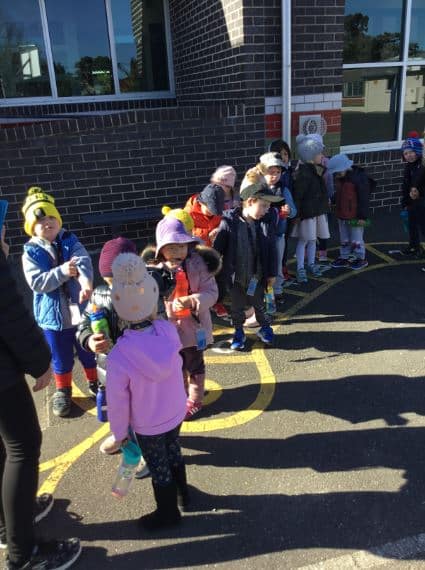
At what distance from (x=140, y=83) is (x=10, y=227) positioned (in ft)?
13.5

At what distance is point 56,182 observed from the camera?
21.2 feet

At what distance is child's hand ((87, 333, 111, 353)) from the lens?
102 inches

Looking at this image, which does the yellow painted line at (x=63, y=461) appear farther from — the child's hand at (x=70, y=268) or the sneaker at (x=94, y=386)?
the child's hand at (x=70, y=268)

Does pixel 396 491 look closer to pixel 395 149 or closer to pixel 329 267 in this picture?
pixel 329 267

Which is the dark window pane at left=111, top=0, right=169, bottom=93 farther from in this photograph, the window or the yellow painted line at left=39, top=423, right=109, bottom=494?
the yellow painted line at left=39, top=423, right=109, bottom=494

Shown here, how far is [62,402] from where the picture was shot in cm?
358

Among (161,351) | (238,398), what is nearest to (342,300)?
(238,398)

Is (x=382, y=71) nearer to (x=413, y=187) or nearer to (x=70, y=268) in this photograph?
(x=413, y=187)

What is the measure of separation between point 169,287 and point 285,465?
1330 millimetres

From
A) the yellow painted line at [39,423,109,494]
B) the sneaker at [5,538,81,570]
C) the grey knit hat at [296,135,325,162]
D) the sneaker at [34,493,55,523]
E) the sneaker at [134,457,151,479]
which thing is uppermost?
the grey knit hat at [296,135,325,162]

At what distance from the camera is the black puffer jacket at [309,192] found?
5.37 m

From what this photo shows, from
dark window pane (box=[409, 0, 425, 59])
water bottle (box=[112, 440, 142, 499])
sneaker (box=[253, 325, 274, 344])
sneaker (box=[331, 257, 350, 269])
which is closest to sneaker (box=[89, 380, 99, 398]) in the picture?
water bottle (box=[112, 440, 142, 499])

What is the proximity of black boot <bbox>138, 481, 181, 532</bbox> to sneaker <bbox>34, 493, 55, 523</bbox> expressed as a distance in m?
0.55

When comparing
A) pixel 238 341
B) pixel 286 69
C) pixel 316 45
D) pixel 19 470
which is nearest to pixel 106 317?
pixel 19 470
